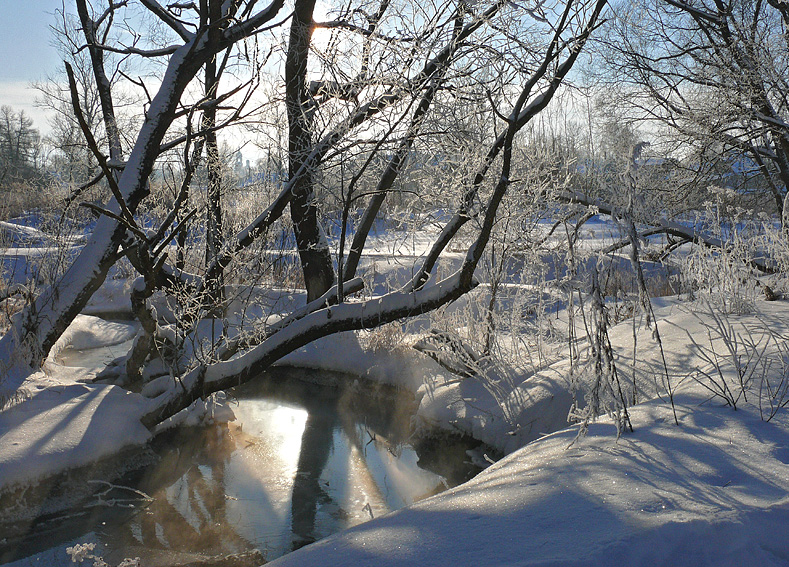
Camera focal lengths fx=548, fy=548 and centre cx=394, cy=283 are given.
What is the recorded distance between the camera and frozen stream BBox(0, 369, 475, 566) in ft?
12.4

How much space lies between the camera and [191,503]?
14.4ft

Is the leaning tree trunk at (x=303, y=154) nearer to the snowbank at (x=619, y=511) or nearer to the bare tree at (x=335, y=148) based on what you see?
the bare tree at (x=335, y=148)

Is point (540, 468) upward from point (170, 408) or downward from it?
upward

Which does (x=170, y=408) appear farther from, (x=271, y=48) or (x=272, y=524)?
(x=271, y=48)

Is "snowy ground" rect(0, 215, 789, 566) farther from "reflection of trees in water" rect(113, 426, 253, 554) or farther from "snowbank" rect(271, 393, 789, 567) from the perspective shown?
"reflection of trees in water" rect(113, 426, 253, 554)

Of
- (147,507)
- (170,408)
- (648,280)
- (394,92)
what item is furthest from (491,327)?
(648,280)

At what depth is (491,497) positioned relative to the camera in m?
2.22

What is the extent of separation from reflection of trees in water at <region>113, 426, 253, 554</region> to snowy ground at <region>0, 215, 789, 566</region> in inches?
18.8

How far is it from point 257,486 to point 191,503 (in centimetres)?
55

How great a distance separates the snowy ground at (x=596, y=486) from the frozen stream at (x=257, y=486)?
18.0 inches

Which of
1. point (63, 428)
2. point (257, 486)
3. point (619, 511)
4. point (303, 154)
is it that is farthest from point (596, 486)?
point (303, 154)

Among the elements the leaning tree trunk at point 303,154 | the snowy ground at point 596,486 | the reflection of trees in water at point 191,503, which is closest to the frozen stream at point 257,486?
the reflection of trees in water at point 191,503

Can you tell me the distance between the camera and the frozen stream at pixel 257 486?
379 cm

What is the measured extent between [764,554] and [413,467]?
3.85 m
